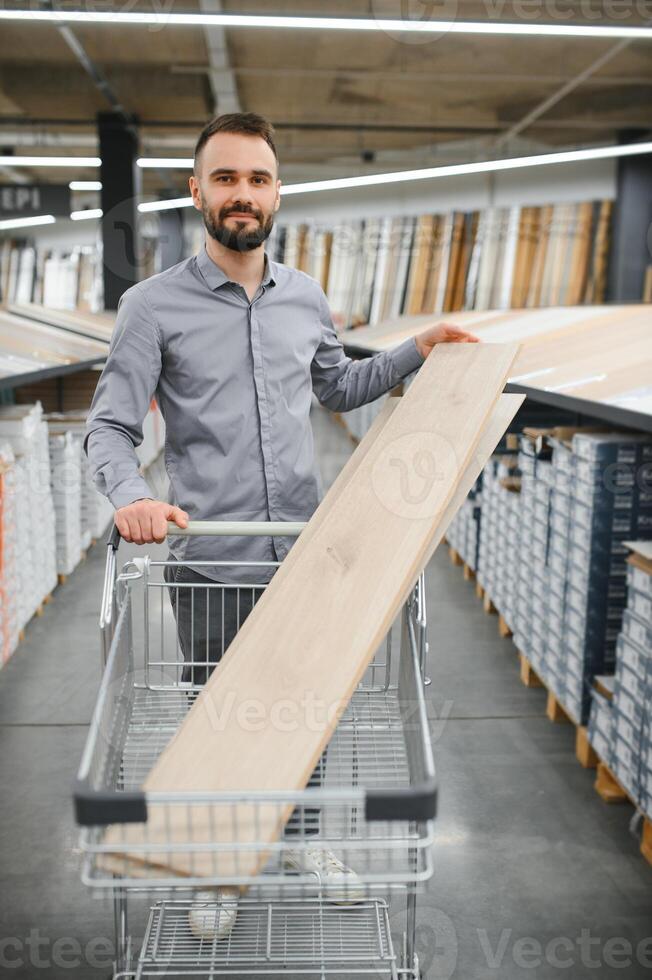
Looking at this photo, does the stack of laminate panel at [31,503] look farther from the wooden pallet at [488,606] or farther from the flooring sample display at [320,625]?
the flooring sample display at [320,625]

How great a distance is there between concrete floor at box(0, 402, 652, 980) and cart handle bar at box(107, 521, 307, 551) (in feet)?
3.81

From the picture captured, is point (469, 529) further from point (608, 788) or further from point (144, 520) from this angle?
point (144, 520)

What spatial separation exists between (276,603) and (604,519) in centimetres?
165

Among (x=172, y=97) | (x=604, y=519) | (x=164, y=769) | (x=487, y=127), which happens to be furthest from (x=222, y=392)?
(x=487, y=127)

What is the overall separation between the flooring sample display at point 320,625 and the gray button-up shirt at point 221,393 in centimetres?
23

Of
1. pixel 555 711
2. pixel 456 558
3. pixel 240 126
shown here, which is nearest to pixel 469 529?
pixel 456 558

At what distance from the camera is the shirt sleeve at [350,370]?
205cm

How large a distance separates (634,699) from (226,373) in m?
1.50

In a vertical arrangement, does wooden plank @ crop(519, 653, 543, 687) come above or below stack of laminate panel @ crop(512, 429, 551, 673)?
below

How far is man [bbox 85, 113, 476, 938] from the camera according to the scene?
A: 1.73 m

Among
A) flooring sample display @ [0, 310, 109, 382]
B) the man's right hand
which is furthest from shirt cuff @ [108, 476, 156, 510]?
flooring sample display @ [0, 310, 109, 382]

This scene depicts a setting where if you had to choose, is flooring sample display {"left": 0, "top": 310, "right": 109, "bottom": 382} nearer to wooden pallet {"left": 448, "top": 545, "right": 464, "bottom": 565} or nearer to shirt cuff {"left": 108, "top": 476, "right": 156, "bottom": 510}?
shirt cuff {"left": 108, "top": 476, "right": 156, "bottom": 510}

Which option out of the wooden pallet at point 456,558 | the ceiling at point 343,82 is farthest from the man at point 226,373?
the ceiling at point 343,82

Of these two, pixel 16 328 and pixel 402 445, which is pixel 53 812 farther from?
pixel 16 328
